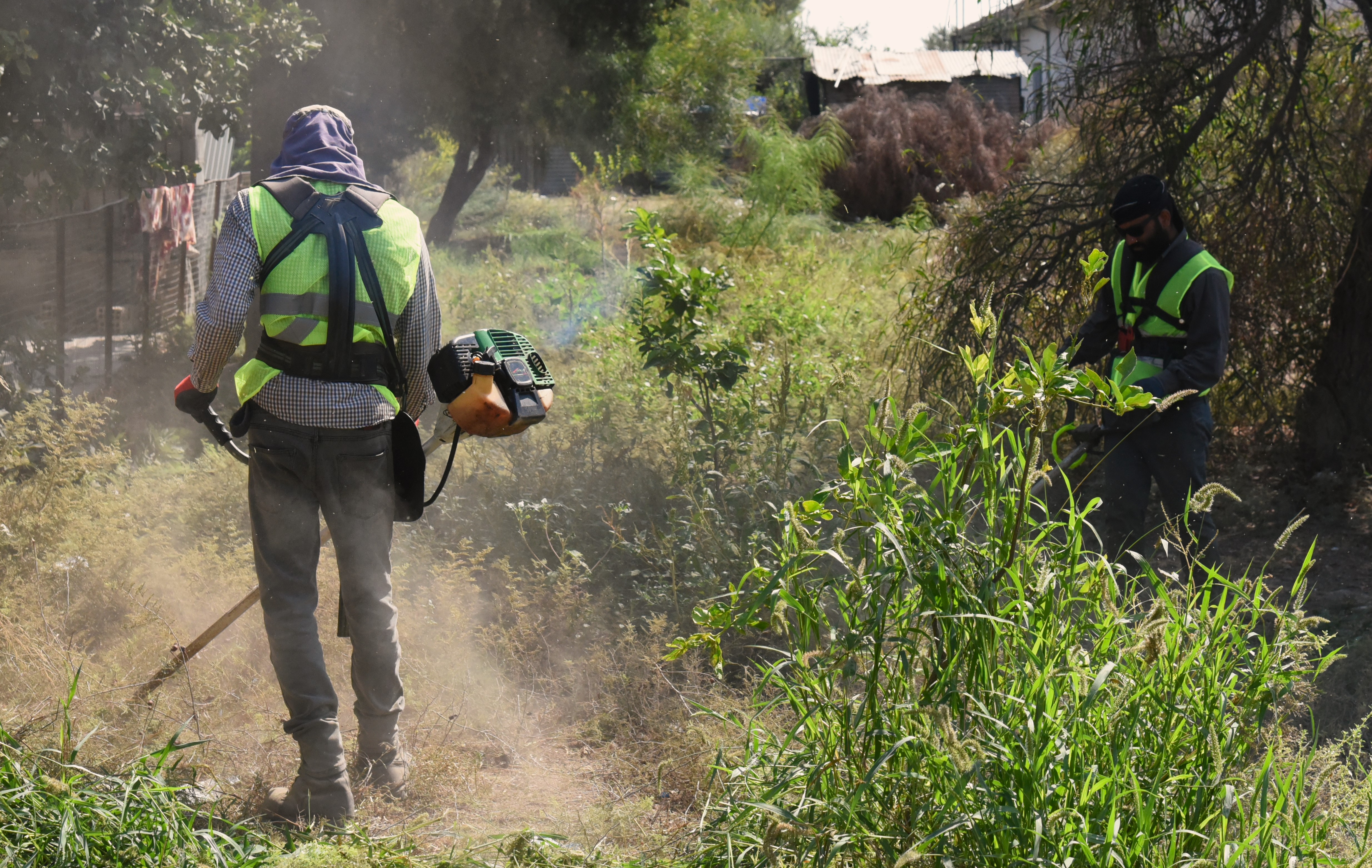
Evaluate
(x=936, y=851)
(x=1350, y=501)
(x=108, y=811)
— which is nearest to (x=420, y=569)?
(x=108, y=811)

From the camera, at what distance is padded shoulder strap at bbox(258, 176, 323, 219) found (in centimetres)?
298

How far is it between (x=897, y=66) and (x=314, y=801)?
90.4ft

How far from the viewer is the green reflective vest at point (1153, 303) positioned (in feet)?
13.1

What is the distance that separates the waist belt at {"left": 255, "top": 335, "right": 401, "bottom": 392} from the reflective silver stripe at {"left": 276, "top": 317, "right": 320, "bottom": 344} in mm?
15

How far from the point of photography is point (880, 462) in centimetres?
222

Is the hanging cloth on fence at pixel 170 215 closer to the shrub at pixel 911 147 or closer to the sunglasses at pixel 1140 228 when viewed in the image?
the sunglasses at pixel 1140 228

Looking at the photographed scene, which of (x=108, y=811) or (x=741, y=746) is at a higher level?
(x=108, y=811)

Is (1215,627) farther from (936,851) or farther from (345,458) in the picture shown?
(345,458)

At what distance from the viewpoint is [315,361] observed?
3.01 meters

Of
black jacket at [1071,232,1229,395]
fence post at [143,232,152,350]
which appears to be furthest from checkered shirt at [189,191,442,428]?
fence post at [143,232,152,350]

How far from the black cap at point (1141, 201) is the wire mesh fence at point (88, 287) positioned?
4.50 meters

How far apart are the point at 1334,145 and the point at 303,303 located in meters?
5.48

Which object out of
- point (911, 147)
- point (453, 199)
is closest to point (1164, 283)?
point (453, 199)

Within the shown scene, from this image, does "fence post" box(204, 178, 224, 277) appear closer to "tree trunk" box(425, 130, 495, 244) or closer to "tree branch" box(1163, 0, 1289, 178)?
"tree trunk" box(425, 130, 495, 244)
